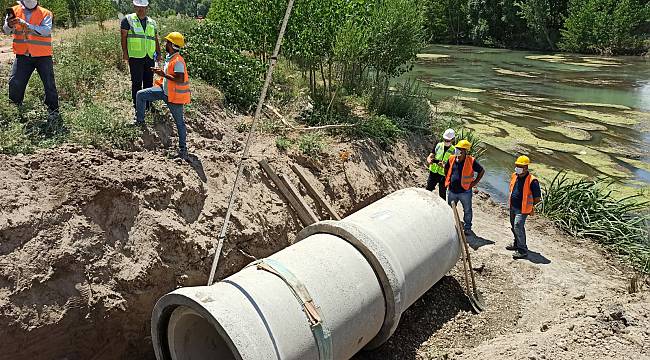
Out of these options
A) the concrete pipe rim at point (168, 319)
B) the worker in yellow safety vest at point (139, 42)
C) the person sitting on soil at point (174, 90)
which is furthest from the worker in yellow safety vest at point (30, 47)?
the concrete pipe rim at point (168, 319)

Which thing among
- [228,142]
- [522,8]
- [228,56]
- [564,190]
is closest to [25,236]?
[228,142]

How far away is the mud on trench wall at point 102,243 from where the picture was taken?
5.61 meters

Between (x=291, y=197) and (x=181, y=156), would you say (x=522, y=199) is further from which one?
(x=181, y=156)

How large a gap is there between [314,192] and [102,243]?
354cm

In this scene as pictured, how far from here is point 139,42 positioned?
7.75 m

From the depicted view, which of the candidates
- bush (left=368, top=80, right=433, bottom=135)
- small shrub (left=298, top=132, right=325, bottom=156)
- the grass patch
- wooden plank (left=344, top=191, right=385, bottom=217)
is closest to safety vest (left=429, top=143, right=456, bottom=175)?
wooden plank (left=344, top=191, right=385, bottom=217)

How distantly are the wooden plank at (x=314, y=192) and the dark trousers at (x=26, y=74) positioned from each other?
3719 millimetres

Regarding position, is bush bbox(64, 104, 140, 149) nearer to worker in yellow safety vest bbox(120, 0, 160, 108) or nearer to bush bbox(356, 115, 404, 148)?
worker in yellow safety vest bbox(120, 0, 160, 108)

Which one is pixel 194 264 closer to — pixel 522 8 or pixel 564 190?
pixel 564 190

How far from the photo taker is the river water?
44.3 ft

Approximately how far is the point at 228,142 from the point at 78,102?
2.33m

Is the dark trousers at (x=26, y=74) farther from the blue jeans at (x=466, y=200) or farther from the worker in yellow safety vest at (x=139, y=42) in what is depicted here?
the blue jeans at (x=466, y=200)

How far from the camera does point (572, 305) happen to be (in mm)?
7668

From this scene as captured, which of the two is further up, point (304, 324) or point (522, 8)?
point (522, 8)
